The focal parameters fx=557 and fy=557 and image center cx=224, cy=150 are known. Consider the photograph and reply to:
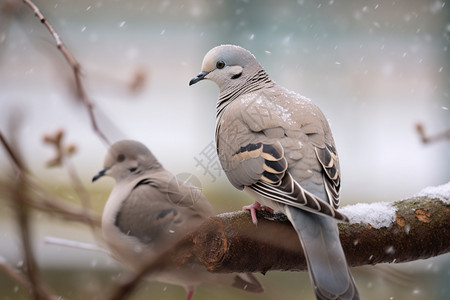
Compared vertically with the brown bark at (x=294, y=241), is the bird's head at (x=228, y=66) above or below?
above

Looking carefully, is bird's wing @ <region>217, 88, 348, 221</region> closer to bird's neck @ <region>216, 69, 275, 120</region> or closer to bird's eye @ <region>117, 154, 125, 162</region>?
bird's neck @ <region>216, 69, 275, 120</region>

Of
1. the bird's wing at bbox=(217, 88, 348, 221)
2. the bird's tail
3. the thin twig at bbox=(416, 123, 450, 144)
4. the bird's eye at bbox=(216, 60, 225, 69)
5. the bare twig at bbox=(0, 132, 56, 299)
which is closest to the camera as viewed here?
the bare twig at bbox=(0, 132, 56, 299)

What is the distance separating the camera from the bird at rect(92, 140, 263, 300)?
0.93 metres

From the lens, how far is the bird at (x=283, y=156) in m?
0.77

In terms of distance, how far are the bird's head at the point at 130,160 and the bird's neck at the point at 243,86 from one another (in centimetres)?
18

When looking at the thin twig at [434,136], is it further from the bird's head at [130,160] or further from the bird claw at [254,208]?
the bird's head at [130,160]

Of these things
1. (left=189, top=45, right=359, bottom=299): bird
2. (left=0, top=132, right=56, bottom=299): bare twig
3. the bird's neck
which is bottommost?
(left=189, top=45, right=359, bottom=299): bird

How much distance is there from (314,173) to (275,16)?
7.83ft

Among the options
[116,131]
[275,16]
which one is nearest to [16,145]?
[116,131]

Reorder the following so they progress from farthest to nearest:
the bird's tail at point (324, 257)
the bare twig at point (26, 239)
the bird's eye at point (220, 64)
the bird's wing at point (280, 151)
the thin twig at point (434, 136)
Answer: the bird's eye at point (220, 64)
the thin twig at point (434, 136)
the bird's wing at point (280, 151)
the bird's tail at point (324, 257)
the bare twig at point (26, 239)

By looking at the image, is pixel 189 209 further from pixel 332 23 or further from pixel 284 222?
pixel 332 23

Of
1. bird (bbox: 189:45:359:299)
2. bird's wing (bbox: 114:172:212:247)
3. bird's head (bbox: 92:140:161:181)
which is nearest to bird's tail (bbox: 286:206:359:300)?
bird (bbox: 189:45:359:299)

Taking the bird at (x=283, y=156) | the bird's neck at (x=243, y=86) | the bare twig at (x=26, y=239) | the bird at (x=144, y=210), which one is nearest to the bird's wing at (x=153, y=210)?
the bird at (x=144, y=210)

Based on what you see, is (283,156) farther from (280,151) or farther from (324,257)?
(324,257)
